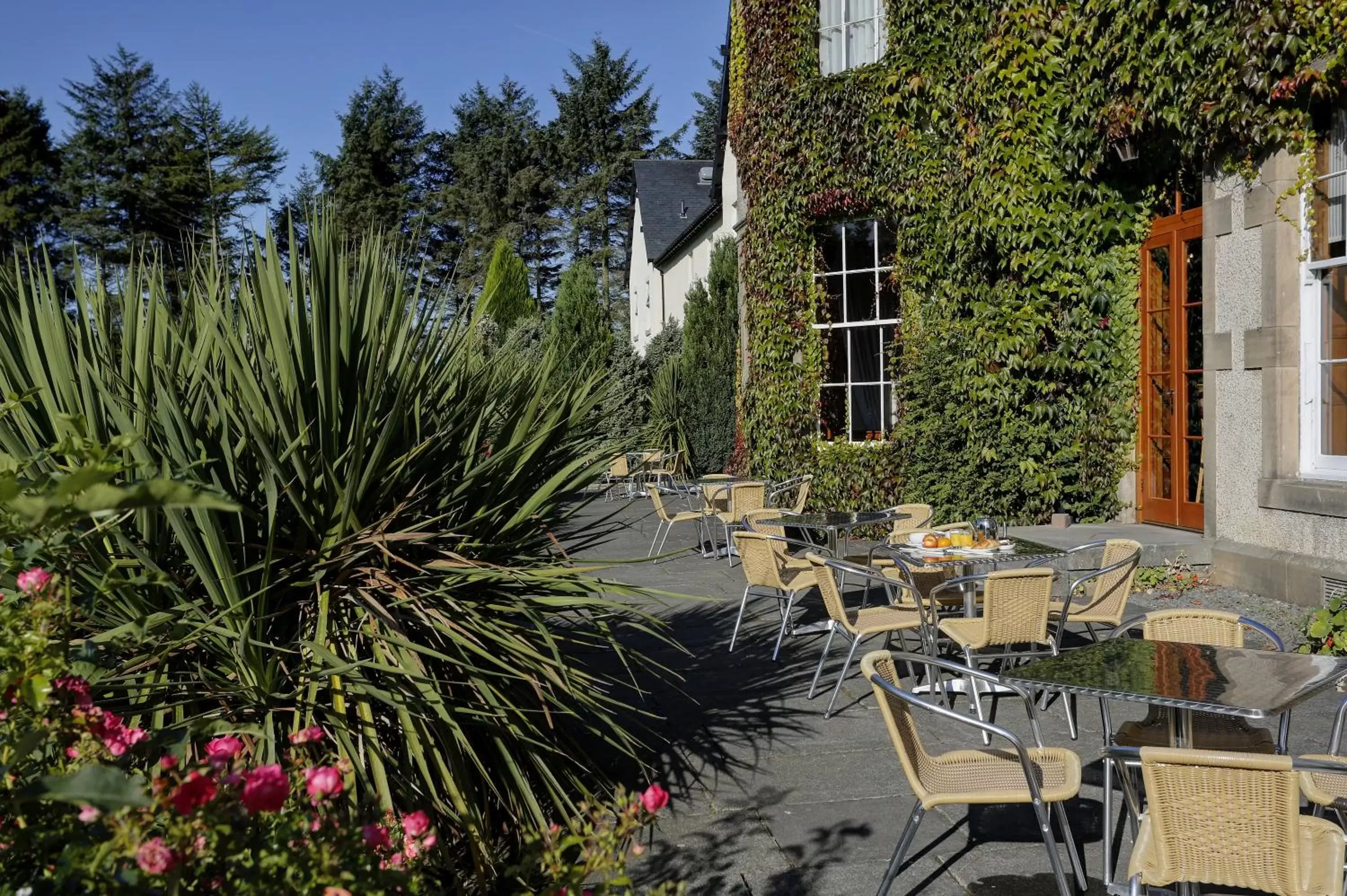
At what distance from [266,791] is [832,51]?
35.1ft

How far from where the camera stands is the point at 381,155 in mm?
44219

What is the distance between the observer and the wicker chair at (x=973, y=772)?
2.88 m

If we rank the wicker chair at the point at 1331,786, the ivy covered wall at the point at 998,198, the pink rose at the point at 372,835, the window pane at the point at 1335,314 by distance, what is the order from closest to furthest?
the pink rose at the point at 372,835, the wicker chair at the point at 1331,786, the window pane at the point at 1335,314, the ivy covered wall at the point at 998,198

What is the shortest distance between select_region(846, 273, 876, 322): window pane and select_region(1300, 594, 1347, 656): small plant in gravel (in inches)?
232

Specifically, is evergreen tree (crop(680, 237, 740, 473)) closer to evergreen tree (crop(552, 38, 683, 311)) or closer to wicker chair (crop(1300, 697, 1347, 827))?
wicker chair (crop(1300, 697, 1347, 827))

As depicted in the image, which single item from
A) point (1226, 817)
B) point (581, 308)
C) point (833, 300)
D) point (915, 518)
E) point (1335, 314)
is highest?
point (581, 308)

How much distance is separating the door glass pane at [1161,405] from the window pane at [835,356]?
3167 millimetres

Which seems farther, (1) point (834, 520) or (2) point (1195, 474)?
(2) point (1195, 474)

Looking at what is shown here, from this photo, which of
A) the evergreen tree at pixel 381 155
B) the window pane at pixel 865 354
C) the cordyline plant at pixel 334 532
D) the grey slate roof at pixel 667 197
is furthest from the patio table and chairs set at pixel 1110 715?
the evergreen tree at pixel 381 155

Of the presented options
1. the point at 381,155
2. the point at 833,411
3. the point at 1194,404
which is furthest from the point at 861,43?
the point at 381,155

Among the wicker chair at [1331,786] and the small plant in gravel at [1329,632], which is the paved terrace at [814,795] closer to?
the small plant in gravel at [1329,632]

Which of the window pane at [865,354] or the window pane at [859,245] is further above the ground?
the window pane at [859,245]

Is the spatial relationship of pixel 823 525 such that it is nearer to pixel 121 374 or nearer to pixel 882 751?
pixel 882 751

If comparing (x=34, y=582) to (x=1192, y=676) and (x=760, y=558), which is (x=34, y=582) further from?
(x=760, y=558)
